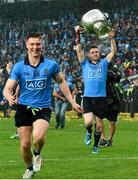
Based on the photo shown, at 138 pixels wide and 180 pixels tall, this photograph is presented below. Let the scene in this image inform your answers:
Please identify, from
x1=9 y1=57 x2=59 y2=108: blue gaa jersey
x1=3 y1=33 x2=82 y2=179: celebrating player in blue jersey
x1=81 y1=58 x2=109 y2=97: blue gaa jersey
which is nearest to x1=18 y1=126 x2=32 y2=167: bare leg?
x1=3 y1=33 x2=82 y2=179: celebrating player in blue jersey

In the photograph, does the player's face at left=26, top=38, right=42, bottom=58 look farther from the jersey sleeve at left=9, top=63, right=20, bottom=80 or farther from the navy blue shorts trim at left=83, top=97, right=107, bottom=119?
the navy blue shorts trim at left=83, top=97, right=107, bottom=119

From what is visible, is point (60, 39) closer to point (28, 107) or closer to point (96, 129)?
point (96, 129)

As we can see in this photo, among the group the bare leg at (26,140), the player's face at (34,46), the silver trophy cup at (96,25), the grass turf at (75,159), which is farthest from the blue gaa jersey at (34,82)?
the silver trophy cup at (96,25)

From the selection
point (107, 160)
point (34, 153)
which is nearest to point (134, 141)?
point (107, 160)

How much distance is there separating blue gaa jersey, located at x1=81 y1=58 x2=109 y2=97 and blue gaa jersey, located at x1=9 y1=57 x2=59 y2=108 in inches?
183

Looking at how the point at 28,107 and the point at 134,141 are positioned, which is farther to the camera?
the point at 134,141

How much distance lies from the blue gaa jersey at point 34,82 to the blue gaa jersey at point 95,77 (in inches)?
183

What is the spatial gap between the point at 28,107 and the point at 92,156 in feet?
12.9

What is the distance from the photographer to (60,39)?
5219 centimetres

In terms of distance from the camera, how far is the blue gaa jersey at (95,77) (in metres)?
16.2

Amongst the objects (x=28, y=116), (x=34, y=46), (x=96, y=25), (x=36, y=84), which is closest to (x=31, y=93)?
(x=36, y=84)

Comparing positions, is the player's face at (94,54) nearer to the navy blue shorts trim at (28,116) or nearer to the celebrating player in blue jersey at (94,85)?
the celebrating player in blue jersey at (94,85)

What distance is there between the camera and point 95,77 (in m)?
16.2

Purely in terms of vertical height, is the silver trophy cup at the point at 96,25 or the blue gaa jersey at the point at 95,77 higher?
the silver trophy cup at the point at 96,25
